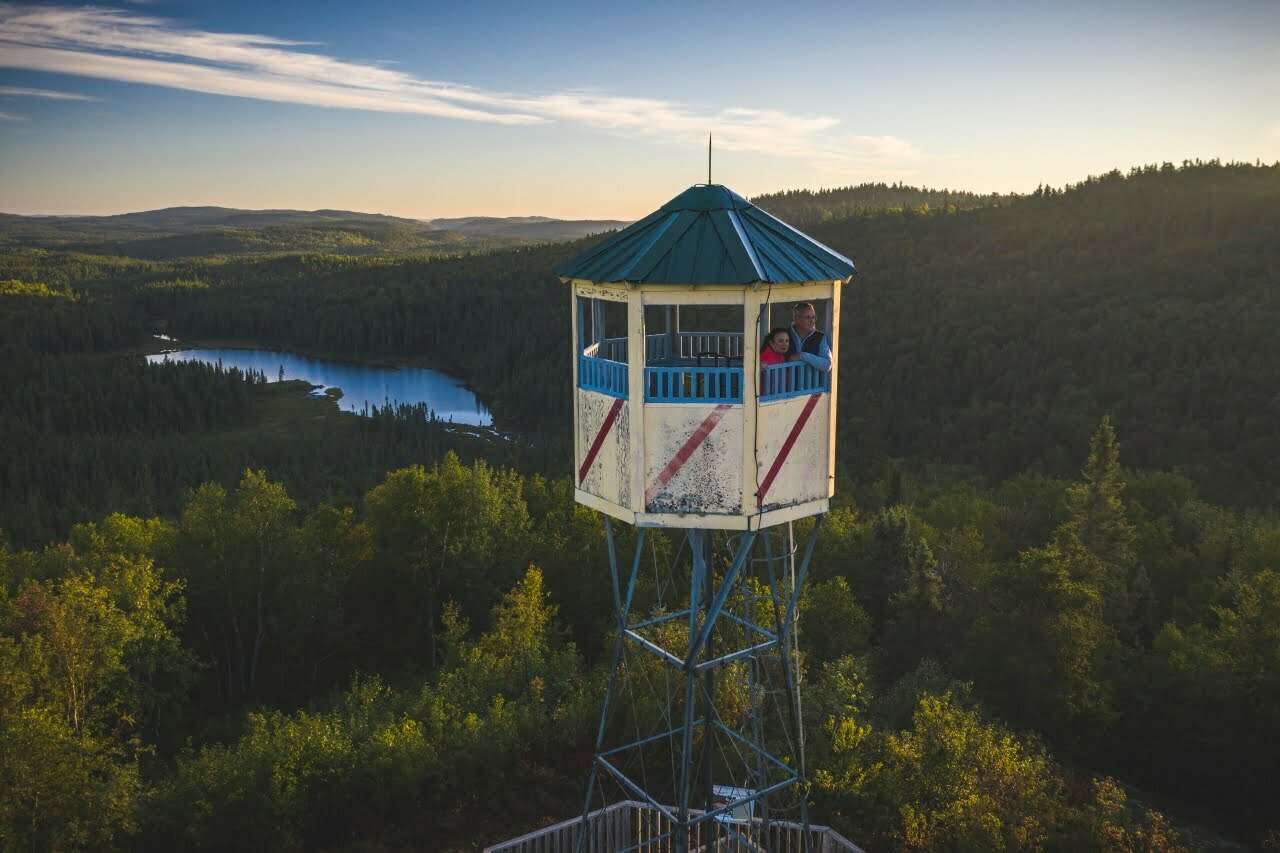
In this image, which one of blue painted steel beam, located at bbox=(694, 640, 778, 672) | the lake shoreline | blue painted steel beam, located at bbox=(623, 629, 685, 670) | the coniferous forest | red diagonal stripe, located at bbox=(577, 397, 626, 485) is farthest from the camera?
the lake shoreline

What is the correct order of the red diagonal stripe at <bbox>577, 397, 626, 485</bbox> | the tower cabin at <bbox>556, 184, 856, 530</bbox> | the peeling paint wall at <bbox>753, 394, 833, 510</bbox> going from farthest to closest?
1. the red diagonal stripe at <bbox>577, 397, 626, 485</bbox>
2. the peeling paint wall at <bbox>753, 394, 833, 510</bbox>
3. the tower cabin at <bbox>556, 184, 856, 530</bbox>

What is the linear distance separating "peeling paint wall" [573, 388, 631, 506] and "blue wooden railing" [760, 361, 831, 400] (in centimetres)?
177

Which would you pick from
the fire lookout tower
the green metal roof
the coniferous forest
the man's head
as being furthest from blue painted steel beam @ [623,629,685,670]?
the coniferous forest

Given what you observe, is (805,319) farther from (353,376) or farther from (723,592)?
(353,376)

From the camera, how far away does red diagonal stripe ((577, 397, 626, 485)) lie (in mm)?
12680

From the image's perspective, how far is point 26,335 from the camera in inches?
6211

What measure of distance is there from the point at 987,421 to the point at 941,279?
31645mm

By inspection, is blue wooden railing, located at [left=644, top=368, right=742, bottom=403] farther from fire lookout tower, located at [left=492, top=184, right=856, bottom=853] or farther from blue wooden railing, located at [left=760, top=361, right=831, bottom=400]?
blue wooden railing, located at [left=760, top=361, right=831, bottom=400]

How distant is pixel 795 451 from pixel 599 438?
2.58 metres

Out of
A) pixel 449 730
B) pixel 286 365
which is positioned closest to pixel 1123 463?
pixel 449 730

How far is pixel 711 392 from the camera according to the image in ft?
41.7

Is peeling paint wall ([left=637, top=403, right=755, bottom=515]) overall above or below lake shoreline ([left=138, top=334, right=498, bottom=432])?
above

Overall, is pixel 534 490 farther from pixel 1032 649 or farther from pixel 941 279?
pixel 941 279

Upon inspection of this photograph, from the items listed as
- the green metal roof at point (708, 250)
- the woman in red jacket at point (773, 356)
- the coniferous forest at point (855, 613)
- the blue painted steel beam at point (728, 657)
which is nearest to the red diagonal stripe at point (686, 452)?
the woman in red jacket at point (773, 356)
